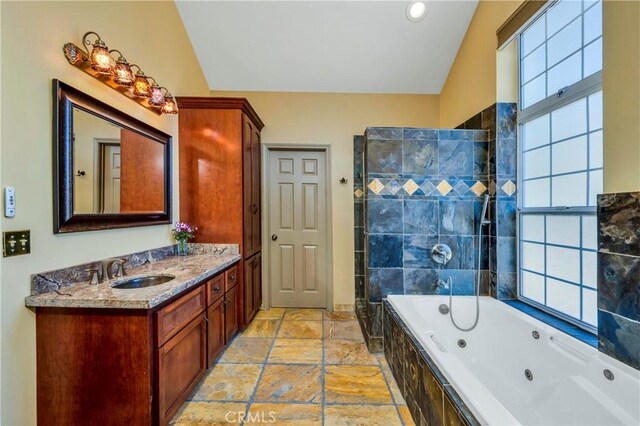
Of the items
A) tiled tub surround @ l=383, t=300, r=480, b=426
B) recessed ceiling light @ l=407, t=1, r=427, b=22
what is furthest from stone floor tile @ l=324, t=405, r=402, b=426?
recessed ceiling light @ l=407, t=1, r=427, b=22

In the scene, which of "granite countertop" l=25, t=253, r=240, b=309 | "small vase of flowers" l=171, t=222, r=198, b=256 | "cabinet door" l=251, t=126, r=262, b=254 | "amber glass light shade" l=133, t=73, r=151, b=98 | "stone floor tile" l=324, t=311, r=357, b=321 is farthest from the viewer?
"stone floor tile" l=324, t=311, r=357, b=321

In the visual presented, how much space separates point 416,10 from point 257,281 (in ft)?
10.3

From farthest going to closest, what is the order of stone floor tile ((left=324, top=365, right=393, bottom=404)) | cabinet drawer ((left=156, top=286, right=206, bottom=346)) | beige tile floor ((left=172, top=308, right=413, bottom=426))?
stone floor tile ((left=324, top=365, right=393, bottom=404)) < beige tile floor ((left=172, top=308, right=413, bottom=426)) < cabinet drawer ((left=156, top=286, right=206, bottom=346))

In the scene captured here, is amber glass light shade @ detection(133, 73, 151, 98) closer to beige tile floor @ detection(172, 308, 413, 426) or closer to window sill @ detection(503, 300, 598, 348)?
beige tile floor @ detection(172, 308, 413, 426)

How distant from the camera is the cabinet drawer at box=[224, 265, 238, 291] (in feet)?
7.22

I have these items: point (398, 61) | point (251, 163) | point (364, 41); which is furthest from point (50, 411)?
point (398, 61)

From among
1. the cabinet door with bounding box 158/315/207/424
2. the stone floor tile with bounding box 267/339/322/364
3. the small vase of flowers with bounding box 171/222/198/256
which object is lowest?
the stone floor tile with bounding box 267/339/322/364

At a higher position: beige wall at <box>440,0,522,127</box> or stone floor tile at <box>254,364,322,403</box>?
beige wall at <box>440,0,522,127</box>

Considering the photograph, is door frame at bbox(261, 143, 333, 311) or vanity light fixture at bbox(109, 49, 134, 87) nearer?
vanity light fixture at bbox(109, 49, 134, 87)

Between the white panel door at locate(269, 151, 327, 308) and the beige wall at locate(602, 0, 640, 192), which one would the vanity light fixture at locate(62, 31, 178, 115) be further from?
the beige wall at locate(602, 0, 640, 192)

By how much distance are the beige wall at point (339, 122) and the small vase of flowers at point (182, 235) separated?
1.38 meters

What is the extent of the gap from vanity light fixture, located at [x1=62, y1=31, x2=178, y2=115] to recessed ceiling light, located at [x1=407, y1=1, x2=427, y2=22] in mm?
2294

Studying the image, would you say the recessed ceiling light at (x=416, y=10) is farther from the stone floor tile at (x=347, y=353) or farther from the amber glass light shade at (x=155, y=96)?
the stone floor tile at (x=347, y=353)

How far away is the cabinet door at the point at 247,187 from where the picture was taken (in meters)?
2.49
